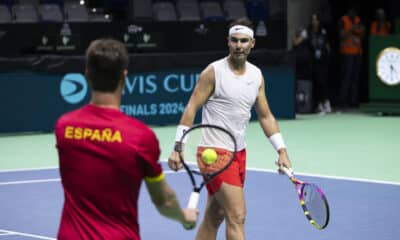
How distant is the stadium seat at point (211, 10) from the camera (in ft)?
75.4

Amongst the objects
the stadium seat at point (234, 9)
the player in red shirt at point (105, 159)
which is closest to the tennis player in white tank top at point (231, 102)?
the player in red shirt at point (105, 159)

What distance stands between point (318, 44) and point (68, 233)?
55.5ft

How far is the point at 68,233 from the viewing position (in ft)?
15.0

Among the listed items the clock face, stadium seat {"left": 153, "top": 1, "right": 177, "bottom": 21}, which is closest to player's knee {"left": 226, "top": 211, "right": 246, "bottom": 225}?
the clock face

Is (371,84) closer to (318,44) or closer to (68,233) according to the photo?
(318,44)

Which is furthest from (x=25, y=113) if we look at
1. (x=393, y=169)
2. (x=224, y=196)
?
(x=224, y=196)

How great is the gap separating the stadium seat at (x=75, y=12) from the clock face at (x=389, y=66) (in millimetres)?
5923

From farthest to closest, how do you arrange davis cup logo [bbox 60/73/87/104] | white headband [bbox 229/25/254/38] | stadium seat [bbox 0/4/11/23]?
1. stadium seat [bbox 0/4/11/23]
2. davis cup logo [bbox 60/73/87/104]
3. white headband [bbox 229/25/254/38]

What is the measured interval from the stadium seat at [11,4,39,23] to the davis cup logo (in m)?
3.74

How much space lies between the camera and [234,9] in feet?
77.3

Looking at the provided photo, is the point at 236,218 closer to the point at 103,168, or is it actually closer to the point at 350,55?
the point at 103,168

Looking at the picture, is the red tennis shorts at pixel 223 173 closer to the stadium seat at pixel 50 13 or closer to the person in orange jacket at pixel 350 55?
the stadium seat at pixel 50 13

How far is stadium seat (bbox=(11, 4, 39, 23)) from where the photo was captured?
2081 centimetres

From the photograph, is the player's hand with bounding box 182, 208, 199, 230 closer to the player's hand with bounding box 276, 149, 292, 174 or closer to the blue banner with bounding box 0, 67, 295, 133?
the player's hand with bounding box 276, 149, 292, 174
